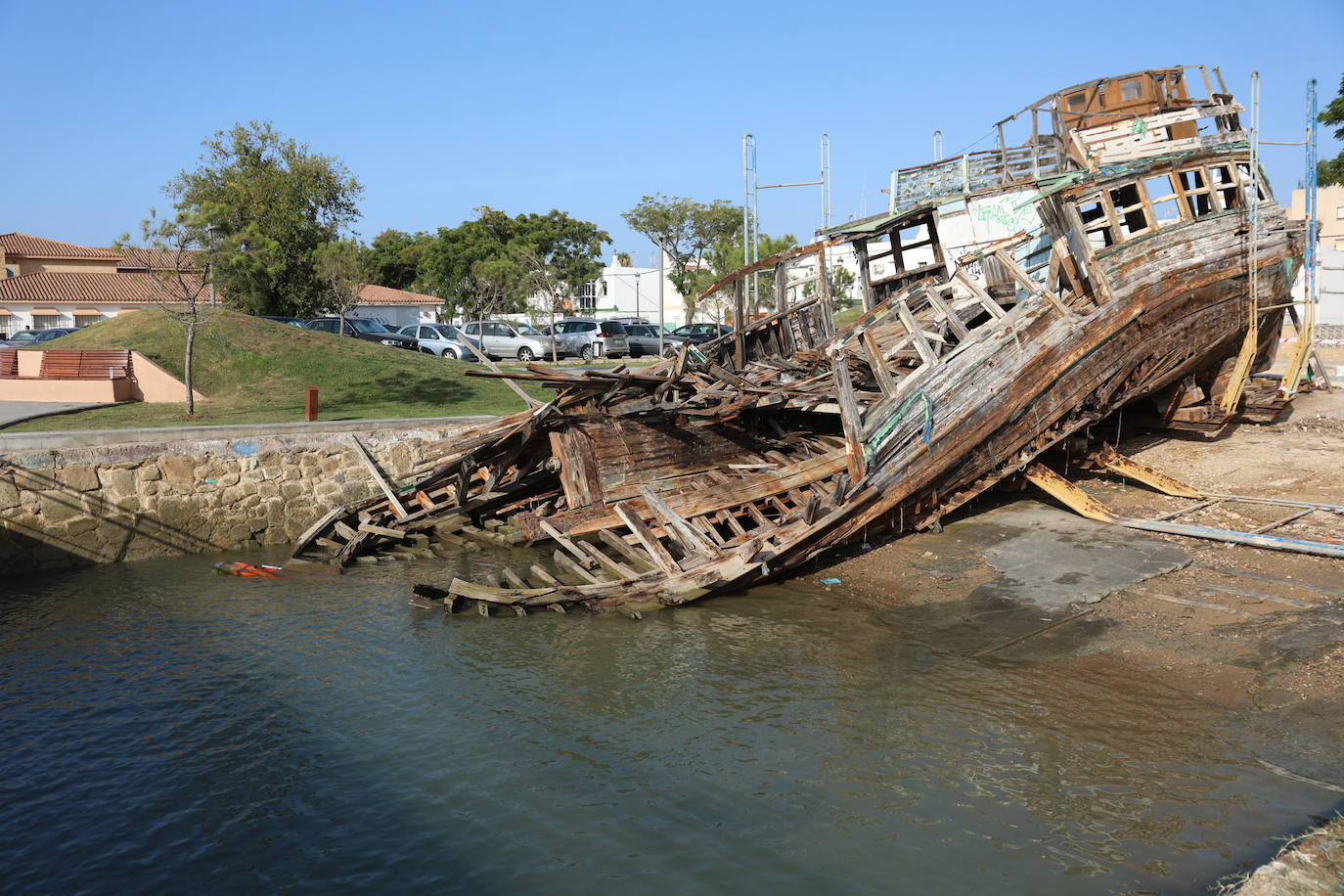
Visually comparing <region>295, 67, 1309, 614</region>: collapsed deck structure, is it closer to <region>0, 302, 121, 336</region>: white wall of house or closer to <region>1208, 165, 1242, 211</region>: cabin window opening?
<region>1208, 165, 1242, 211</region>: cabin window opening

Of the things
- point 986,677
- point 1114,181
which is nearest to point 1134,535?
point 986,677

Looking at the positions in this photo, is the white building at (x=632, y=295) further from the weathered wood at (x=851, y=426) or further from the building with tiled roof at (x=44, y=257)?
the weathered wood at (x=851, y=426)

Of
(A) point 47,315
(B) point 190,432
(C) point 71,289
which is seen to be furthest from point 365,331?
(C) point 71,289

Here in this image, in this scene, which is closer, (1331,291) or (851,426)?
(851,426)

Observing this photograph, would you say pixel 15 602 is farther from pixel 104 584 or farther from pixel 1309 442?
pixel 1309 442

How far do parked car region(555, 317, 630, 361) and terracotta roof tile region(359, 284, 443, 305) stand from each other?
2570 cm

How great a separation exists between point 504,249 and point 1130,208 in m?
50.5

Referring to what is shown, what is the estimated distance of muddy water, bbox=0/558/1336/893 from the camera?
6.14 metres

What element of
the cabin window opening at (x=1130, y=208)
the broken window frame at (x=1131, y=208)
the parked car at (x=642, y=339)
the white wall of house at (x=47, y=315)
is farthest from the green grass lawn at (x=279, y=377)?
the white wall of house at (x=47, y=315)

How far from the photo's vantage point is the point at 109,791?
7.24 metres

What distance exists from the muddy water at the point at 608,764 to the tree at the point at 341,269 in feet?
88.2

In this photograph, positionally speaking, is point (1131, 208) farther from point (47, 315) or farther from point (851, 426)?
point (47, 315)

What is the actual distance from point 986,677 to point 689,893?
4078 mm

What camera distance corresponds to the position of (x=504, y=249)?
59938 millimetres
